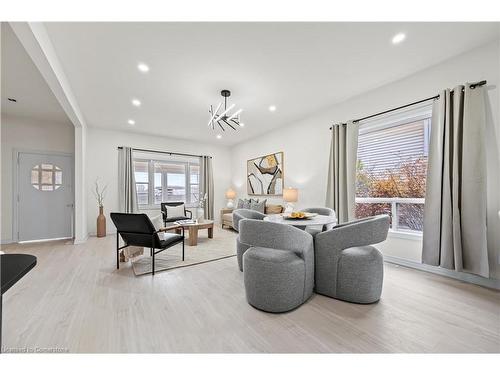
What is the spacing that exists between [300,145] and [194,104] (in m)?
2.35

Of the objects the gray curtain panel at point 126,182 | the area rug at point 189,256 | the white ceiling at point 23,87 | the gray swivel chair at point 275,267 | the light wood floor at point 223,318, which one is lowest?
the area rug at point 189,256

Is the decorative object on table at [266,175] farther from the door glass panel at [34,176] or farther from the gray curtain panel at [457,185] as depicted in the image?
the door glass panel at [34,176]

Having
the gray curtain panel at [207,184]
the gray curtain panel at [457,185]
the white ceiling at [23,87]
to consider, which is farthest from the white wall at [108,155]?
the gray curtain panel at [457,185]

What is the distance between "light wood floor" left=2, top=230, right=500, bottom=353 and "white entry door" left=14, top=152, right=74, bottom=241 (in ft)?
8.44

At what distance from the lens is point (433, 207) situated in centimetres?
253

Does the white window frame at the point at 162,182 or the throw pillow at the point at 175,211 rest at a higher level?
the white window frame at the point at 162,182

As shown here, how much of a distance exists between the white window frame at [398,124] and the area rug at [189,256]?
8.36ft

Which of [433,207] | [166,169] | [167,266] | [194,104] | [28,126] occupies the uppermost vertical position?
[194,104]

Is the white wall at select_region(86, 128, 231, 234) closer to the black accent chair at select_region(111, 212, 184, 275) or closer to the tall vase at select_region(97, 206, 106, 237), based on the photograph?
the tall vase at select_region(97, 206, 106, 237)

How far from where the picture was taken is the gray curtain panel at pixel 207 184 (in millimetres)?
6452

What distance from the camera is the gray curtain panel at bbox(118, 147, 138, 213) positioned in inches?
207

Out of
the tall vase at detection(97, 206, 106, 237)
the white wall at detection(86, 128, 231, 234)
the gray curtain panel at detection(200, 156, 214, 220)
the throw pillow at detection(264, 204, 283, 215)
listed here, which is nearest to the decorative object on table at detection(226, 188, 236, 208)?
the gray curtain panel at detection(200, 156, 214, 220)
